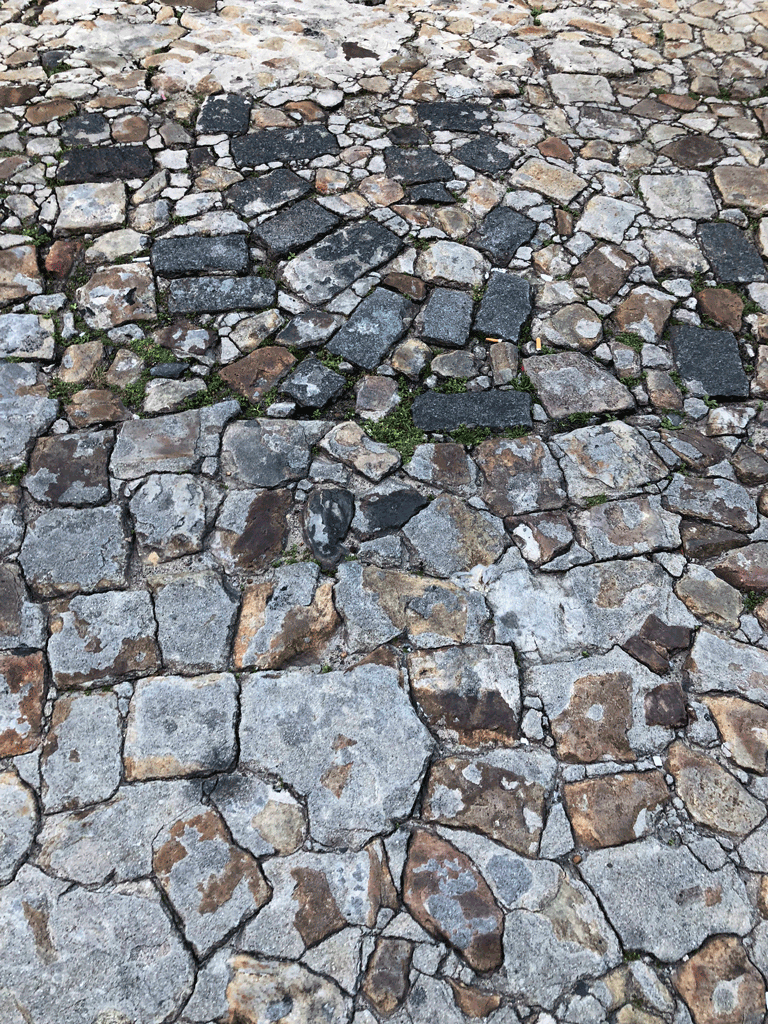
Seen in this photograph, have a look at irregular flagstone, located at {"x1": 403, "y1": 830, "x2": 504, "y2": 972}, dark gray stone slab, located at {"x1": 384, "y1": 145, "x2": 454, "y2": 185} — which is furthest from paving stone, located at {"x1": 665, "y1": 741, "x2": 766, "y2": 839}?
dark gray stone slab, located at {"x1": 384, "y1": 145, "x2": 454, "y2": 185}

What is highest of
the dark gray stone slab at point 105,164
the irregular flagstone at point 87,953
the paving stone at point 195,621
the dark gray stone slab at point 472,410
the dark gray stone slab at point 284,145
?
the dark gray stone slab at point 284,145

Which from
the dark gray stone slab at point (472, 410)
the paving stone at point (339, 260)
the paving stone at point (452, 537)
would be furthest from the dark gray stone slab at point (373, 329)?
the paving stone at point (452, 537)

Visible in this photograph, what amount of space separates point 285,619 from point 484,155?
2472mm

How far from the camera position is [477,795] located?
204 centimetres

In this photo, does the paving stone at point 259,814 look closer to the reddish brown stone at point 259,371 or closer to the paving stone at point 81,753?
the paving stone at point 81,753

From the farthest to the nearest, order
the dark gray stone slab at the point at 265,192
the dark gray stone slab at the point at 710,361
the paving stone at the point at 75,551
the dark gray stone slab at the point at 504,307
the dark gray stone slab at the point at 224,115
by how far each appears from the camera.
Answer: the dark gray stone slab at the point at 224,115 < the dark gray stone slab at the point at 265,192 < the dark gray stone slab at the point at 504,307 < the dark gray stone slab at the point at 710,361 < the paving stone at the point at 75,551

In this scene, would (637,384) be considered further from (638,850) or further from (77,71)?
(77,71)

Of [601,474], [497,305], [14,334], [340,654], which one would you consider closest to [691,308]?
[497,305]

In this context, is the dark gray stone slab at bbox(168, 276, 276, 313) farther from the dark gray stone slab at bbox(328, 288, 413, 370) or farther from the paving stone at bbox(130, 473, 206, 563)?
the paving stone at bbox(130, 473, 206, 563)

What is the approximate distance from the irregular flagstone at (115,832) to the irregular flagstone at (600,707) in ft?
3.13

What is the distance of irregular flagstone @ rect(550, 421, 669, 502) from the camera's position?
2.61 metres

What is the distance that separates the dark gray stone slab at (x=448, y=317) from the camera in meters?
2.98

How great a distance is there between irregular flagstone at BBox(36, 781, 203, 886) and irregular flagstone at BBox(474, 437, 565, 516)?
124 centimetres

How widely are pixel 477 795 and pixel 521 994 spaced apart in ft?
1.44
